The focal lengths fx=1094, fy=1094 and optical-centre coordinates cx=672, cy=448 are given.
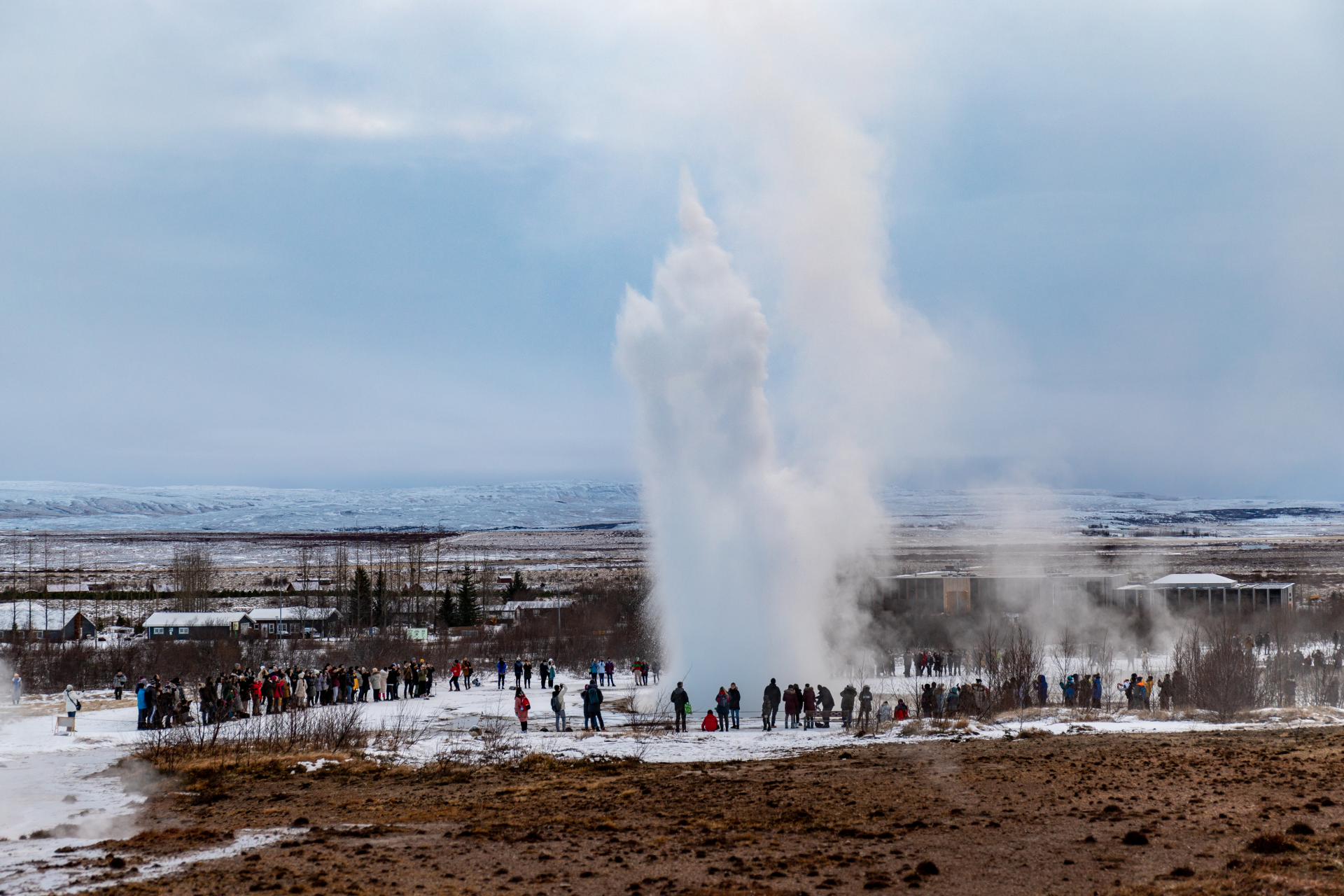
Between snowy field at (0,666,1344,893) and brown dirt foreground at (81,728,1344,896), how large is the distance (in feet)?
2.65

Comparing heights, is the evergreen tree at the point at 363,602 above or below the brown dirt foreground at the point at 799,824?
below

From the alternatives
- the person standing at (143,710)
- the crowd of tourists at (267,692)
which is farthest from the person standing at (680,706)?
the person standing at (143,710)

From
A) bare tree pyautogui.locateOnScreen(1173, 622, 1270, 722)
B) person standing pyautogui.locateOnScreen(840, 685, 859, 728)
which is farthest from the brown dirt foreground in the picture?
bare tree pyautogui.locateOnScreen(1173, 622, 1270, 722)

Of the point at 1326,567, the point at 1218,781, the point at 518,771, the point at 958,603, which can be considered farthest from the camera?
the point at 1326,567

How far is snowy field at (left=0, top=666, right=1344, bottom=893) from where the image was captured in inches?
534

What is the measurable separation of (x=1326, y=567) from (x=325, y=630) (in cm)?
9647

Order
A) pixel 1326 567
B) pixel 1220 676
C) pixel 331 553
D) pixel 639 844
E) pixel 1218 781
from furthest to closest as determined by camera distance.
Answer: pixel 331 553 → pixel 1326 567 → pixel 1220 676 → pixel 1218 781 → pixel 639 844

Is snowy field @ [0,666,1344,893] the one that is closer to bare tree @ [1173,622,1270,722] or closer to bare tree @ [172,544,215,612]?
bare tree @ [1173,622,1270,722]

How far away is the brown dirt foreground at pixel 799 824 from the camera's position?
35.9 ft

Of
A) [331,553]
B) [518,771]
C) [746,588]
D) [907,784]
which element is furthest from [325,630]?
[331,553]

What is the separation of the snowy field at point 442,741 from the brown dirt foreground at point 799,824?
31.8 inches

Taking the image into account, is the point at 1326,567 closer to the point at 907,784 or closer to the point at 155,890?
the point at 907,784

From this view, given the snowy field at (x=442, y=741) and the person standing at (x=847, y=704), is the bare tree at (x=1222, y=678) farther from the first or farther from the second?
the person standing at (x=847, y=704)

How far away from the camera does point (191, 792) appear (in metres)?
16.8
